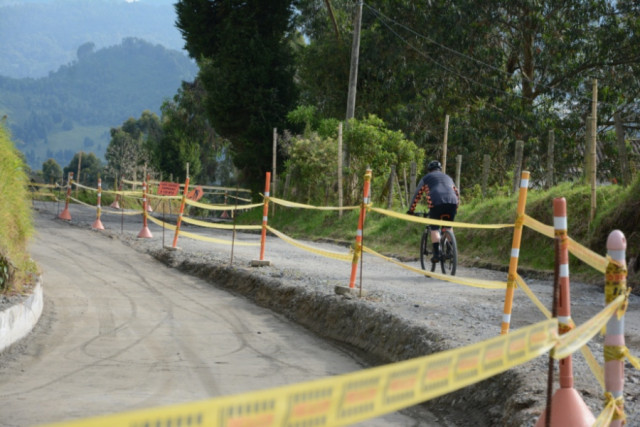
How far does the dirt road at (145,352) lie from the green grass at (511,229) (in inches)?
236

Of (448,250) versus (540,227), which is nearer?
(540,227)

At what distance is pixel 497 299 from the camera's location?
10586mm

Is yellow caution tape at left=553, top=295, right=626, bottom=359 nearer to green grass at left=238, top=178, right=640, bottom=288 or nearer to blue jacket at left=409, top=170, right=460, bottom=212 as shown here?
blue jacket at left=409, top=170, right=460, bottom=212

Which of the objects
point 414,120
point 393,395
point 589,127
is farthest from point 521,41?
point 393,395

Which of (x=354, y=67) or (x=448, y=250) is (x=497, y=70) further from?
(x=448, y=250)

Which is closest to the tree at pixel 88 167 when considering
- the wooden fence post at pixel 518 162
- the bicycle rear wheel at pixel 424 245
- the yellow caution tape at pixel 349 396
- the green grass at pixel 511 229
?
the green grass at pixel 511 229

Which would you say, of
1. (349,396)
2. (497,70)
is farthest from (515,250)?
(497,70)

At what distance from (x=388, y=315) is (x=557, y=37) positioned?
24.8 metres

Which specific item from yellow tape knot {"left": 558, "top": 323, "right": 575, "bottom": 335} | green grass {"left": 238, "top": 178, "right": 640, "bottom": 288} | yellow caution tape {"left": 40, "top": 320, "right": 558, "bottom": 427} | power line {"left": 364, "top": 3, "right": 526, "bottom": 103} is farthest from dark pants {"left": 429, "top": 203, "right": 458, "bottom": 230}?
power line {"left": 364, "top": 3, "right": 526, "bottom": 103}

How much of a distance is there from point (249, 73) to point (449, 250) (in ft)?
71.1

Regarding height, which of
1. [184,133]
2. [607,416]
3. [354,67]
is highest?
[354,67]

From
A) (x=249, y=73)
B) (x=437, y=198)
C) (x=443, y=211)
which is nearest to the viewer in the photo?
(x=437, y=198)

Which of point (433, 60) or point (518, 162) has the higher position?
point (433, 60)

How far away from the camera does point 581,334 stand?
12.4 feet
